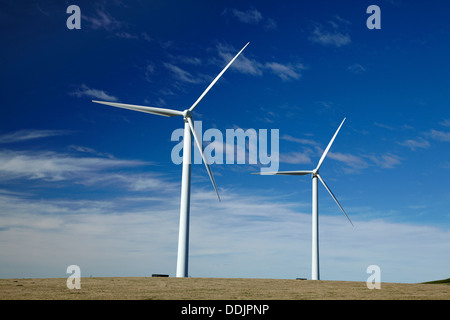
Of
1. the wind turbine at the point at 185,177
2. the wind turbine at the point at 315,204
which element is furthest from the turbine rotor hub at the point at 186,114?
the wind turbine at the point at 315,204

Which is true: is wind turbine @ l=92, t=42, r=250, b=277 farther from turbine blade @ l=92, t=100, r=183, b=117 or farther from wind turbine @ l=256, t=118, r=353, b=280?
wind turbine @ l=256, t=118, r=353, b=280

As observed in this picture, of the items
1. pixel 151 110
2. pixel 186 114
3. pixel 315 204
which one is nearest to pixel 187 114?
pixel 186 114

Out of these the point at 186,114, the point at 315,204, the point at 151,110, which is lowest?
the point at 315,204

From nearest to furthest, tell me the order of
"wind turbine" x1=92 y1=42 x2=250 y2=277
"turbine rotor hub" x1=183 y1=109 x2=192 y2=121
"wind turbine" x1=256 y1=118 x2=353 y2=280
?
"wind turbine" x1=92 y1=42 x2=250 y2=277 < "turbine rotor hub" x1=183 y1=109 x2=192 y2=121 < "wind turbine" x1=256 y1=118 x2=353 y2=280

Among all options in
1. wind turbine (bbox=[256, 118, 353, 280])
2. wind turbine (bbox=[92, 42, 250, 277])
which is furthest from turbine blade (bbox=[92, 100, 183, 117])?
wind turbine (bbox=[256, 118, 353, 280])

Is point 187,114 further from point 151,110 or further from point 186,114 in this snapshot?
point 151,110

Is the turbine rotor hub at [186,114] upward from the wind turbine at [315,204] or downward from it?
upward

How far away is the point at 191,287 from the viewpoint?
127 ft

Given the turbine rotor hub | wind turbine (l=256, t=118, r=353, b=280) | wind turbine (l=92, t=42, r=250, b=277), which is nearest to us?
wind turbine (l=92, t=42, r=250, b=277)

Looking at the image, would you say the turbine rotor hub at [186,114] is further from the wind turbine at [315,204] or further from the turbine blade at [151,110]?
the wind turbine at [315,204]

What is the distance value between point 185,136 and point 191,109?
15.6 feet

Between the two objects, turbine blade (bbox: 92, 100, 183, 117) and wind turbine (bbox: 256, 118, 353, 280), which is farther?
wind turbine (bbox: 256, 118, 353, 280)
